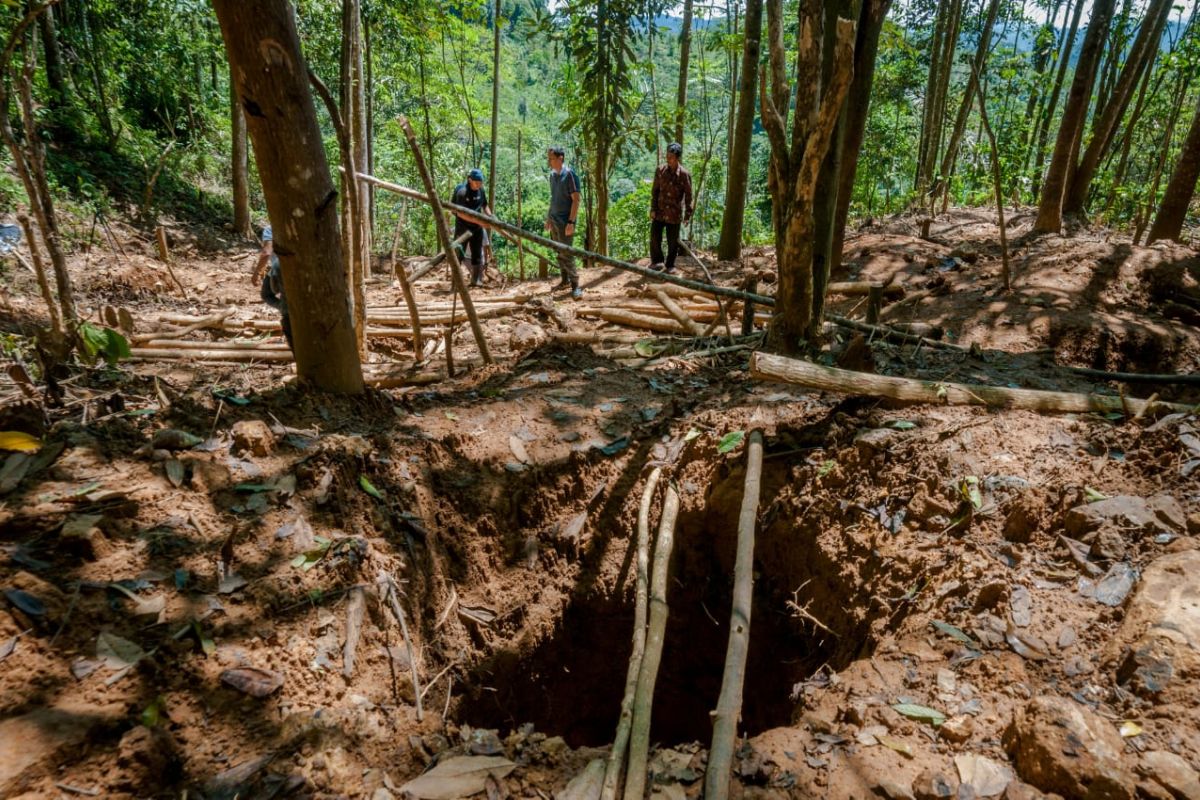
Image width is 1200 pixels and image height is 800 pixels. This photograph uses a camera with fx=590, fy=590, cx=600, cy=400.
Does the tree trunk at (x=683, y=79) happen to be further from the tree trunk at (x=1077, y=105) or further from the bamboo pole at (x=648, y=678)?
the bamboo pole at (x=648, y=678)

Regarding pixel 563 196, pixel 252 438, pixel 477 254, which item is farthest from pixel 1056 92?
pixel 252 438

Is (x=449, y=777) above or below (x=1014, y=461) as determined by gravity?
below

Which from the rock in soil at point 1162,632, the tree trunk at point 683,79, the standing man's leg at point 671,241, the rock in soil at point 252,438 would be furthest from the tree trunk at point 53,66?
the rock in soil at point 1162,632

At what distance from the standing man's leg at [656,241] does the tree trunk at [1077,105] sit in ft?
16.6

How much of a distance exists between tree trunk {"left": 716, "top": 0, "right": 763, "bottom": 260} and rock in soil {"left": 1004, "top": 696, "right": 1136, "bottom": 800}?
7.84 metres

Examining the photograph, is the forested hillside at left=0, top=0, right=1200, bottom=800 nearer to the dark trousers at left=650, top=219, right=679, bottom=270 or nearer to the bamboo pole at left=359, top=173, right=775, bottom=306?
the bamboo pole at left=359, top=173, right=775, bottom=306

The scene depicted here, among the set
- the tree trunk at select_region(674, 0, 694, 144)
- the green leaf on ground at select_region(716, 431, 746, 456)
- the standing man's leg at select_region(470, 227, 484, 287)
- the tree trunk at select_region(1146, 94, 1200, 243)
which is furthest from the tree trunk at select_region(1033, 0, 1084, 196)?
the green leaf on ground at select_region(716, 431, 746, 456)

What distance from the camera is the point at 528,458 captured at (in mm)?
3566

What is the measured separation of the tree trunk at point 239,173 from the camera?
40.5 feet

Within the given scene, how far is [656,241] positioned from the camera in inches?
328

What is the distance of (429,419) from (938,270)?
685 cm

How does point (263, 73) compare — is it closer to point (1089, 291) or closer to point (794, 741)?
point (794, 741)

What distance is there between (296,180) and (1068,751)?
3585 millimetres

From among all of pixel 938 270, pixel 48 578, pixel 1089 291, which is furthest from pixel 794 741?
pixel 938 270
